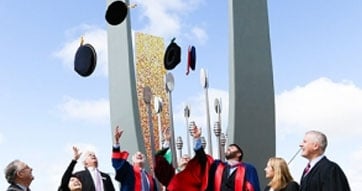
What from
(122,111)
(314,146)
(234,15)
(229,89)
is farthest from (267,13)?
(314,146)

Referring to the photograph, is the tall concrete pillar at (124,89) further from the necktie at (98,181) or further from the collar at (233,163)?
the collar at (233,163)

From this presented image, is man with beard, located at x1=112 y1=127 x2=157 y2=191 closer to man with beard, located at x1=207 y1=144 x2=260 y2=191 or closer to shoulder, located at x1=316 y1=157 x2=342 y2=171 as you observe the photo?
man with beard, located at x1=207 y1=144 x2=260 y2=191

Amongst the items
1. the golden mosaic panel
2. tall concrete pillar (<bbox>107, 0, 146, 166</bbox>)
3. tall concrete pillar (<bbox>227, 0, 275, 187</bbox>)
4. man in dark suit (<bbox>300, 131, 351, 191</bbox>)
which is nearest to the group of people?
man in dark suit (<bbox>300, 131, 351, 191</bbox>)

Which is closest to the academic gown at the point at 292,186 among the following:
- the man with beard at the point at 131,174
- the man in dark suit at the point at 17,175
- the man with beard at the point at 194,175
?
the man with beard at the point at 194,175

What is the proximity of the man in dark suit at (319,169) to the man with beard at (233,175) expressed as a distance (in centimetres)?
144

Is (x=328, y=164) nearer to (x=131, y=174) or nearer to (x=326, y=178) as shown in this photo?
(x=326, y=178)

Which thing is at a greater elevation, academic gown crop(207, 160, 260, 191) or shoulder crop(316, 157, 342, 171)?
shoulder crop(316, 157, 342, 171)

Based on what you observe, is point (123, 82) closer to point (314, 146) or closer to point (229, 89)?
point (229, 89)

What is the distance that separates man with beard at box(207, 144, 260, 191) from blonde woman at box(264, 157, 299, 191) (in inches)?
37.1

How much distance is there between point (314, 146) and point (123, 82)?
25.4 ft

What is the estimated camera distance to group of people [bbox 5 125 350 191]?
396 centimetres

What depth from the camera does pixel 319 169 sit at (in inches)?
156

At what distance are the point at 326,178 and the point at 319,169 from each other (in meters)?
0.09

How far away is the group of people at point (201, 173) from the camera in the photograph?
396 centimetres
